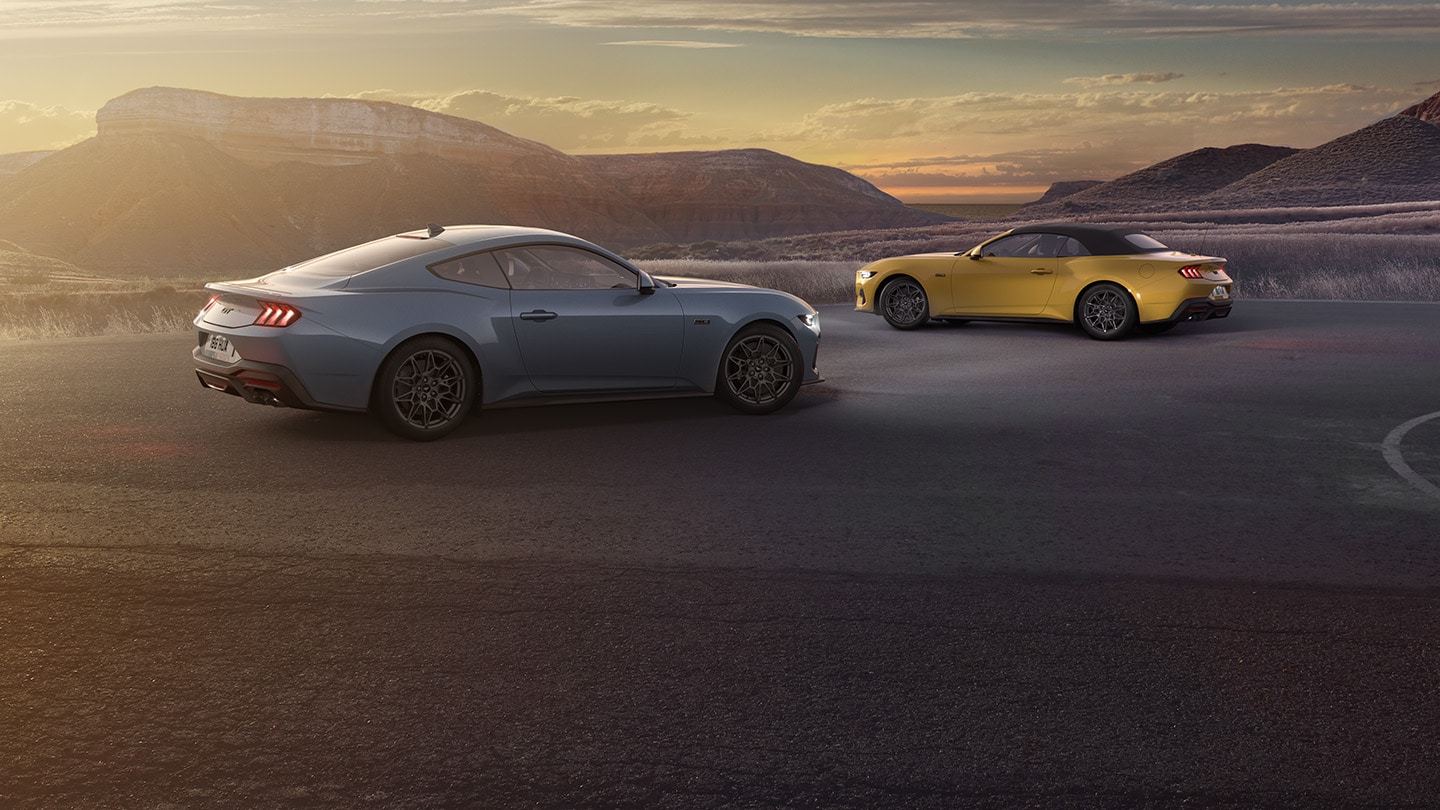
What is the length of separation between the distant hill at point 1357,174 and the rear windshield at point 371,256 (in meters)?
103

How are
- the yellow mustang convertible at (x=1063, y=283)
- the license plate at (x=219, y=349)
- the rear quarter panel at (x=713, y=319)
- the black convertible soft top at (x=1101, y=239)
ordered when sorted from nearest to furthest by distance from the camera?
the license plate at (x=219, y=349) → the rear quarter panel at (x=713, y=319) → the yellow mustang convertible at (x=1063, y=283) → the black convertible soft top at (x=1101, y=239)

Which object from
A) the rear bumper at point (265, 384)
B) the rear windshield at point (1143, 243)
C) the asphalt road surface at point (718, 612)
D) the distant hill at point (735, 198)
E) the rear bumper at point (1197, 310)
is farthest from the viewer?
the distant hill at point (735, 198)

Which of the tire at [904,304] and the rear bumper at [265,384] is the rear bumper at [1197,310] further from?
the rear bumper at [265,384]

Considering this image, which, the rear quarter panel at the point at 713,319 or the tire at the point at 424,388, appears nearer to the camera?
the tire at the point at 424,388

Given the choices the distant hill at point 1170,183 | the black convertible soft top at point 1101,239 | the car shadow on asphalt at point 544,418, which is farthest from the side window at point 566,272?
the distant hill at point 1170,183

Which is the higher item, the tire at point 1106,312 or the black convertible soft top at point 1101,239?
the black convertible soft top at point 1101,239

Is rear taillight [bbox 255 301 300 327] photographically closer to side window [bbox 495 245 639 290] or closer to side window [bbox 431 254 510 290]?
side window [bbox 431 254 510 290]

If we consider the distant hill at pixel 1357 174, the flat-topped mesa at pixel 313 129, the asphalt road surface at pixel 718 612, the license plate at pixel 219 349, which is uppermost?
the flat-topped mesa at pixel 313 129

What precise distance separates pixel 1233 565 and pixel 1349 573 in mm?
501

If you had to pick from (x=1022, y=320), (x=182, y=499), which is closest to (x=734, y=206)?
(x=1022, y=320)

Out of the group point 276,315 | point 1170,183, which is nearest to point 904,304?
point 276,315

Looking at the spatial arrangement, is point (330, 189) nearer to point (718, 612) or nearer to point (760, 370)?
point (760, 370)

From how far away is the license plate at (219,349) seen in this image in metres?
8.90

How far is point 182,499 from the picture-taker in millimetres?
7301
